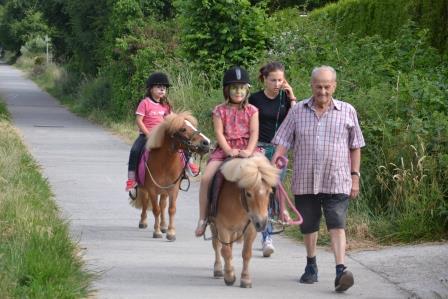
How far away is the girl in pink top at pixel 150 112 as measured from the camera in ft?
39.7

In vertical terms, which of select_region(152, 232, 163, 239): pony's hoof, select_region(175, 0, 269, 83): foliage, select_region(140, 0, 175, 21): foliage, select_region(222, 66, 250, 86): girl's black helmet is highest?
select_region(140, 0, 175, 21): foliage

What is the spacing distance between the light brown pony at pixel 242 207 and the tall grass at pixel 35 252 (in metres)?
1.26

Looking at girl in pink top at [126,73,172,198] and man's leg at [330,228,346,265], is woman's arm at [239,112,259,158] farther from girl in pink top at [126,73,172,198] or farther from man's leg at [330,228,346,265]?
girl in pink top at [126,73,172,198]

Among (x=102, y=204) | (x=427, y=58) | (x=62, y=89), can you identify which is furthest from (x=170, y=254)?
(x=62, y=89)

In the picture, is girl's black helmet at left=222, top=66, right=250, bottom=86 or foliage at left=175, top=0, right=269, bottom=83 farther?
foliage at left=175, top=0, right=269, bottom=83

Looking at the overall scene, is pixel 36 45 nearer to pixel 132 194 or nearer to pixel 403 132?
pixel 132 194

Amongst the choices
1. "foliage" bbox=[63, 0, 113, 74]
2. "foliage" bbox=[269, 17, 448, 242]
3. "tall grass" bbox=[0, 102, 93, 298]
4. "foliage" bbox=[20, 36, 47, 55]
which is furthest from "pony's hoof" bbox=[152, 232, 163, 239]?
"foliage" bbox=[20, 36, 47, 55]

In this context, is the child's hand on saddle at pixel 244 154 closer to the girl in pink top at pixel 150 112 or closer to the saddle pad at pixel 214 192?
the saddle pad at pixel 214 192

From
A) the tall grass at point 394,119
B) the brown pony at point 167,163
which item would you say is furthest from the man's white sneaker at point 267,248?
the brown pony at point 167,163

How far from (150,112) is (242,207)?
12.6 feet

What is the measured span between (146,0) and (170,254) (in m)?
20.3

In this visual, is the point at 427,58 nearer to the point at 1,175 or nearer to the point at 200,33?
the point at 1,175

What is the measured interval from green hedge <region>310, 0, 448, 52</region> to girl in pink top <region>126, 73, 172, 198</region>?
17.8 feet

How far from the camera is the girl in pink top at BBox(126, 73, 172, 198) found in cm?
1210
